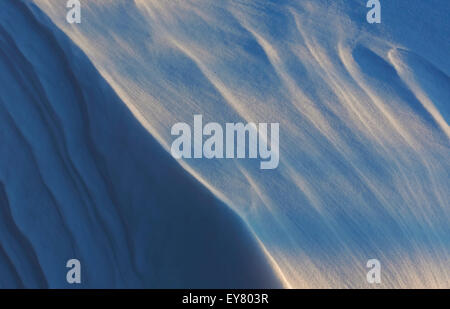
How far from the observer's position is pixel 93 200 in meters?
3.38

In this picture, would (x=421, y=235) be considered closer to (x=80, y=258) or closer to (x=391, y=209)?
(x=391, y=209)

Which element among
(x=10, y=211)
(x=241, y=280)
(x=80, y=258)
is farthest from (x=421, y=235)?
(x=10, y=211)

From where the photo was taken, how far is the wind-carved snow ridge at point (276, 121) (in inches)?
133

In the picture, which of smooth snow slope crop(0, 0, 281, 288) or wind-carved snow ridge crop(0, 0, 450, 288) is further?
wind-carved snow ridge crop(0, 0, 450, 288)

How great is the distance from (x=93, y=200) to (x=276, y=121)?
105 cm

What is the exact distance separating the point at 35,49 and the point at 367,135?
175 centimetres

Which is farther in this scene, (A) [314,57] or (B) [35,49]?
(A) [314,57]

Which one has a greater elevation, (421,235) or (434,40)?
(434,40)

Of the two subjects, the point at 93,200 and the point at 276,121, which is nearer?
the point at 93,200

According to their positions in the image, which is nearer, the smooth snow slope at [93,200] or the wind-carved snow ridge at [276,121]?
the smooth snow slope at [93,200]

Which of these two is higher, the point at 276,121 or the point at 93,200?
the point at 276,121

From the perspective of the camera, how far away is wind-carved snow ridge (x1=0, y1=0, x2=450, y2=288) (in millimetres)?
3373
